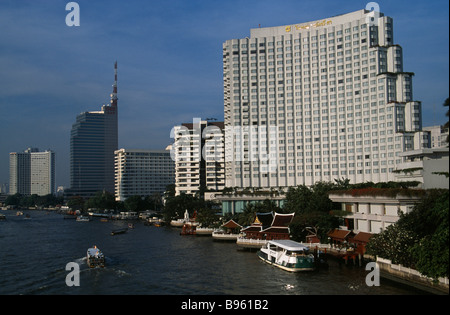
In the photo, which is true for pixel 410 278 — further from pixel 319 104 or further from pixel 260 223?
pixel 319 104

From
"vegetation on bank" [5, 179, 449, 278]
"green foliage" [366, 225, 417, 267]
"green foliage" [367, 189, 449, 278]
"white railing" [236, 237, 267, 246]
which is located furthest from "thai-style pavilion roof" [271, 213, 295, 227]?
"green foliage" [366, 225, 417, 267]

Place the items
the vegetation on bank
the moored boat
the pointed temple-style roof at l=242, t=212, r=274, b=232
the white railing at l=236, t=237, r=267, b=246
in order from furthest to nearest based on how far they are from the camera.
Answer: the pointed temple-style roof at l=242, t=212, r=274, b=232 < the white railing at l=236, t=237, r=267, b=246 < the moored boat < the vegetation on bank

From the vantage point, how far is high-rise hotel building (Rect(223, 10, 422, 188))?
388 feet

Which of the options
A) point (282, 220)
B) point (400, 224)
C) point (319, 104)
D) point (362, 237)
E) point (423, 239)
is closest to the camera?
point (423, 239)

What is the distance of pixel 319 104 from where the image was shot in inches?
5079

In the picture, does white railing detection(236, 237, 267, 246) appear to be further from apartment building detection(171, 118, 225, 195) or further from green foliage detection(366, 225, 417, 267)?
apartment building detection(171, 118, 225, 195)

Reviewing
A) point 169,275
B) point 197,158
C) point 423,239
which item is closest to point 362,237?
point 423,239

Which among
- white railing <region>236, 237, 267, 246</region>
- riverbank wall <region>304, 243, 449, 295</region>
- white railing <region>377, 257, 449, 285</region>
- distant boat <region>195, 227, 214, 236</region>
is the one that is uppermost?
white railing <region>377, 257, 449, 285</region>

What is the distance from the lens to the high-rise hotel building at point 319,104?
11825 centimetres

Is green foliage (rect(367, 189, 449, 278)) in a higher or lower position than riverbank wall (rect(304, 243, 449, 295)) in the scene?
higher

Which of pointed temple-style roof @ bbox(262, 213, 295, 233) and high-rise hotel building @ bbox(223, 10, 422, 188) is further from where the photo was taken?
high-rise hotel building @ bbox(223, 10, 422, 188)

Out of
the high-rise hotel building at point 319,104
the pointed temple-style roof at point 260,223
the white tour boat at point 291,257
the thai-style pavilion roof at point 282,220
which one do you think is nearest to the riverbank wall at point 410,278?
the white tour boat at point 291,257

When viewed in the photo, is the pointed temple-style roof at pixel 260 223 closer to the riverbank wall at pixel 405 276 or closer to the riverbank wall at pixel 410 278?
the riverbank wall at pixel 405 276
